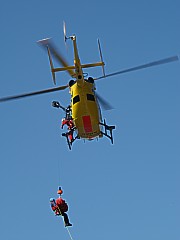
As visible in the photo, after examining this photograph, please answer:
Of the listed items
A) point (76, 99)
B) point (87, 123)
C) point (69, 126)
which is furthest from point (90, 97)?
point (69, 126)

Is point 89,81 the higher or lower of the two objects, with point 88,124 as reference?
higher

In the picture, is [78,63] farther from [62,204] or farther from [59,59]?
[62,204]

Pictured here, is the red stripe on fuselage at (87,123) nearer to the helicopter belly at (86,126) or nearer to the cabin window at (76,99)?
the helicopter belly at (86,126)

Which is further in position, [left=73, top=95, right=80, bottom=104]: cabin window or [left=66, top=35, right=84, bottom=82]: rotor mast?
[left=73, top=95, right=80, bottom=104]: cabin window

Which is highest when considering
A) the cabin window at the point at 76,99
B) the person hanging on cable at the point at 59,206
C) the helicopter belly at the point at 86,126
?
the cabin window at the point at 76,99

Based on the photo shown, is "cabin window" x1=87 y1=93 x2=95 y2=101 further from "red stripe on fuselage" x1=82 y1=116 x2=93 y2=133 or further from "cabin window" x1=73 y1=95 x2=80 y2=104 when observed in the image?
"red stripe on fuselage" x1=82 y1=116 x2=93 y2=133

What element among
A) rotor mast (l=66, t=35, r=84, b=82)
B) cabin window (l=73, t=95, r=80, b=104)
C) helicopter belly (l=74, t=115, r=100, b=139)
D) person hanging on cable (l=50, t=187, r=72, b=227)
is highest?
rotor mast (l=66, t=35, r=84, b=82)

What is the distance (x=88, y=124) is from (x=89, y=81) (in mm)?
2556

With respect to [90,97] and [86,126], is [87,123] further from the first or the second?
[90,97]

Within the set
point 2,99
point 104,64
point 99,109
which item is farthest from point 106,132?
point 2,99

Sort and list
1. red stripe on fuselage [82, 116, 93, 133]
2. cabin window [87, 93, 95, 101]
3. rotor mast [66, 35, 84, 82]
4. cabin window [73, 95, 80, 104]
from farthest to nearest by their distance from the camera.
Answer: cabin window [87, 93, 95, 101] → cabin window [73, 95, 80, 104] → red stripe on fuselage [82, 116, 93, 133] → rotor mast [66, 35, 84, 82]

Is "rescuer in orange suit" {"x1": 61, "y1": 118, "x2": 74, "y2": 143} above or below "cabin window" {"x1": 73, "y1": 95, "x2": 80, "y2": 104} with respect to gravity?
below

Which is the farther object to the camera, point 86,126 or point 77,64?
point 86,126

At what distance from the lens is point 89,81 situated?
115 feet
